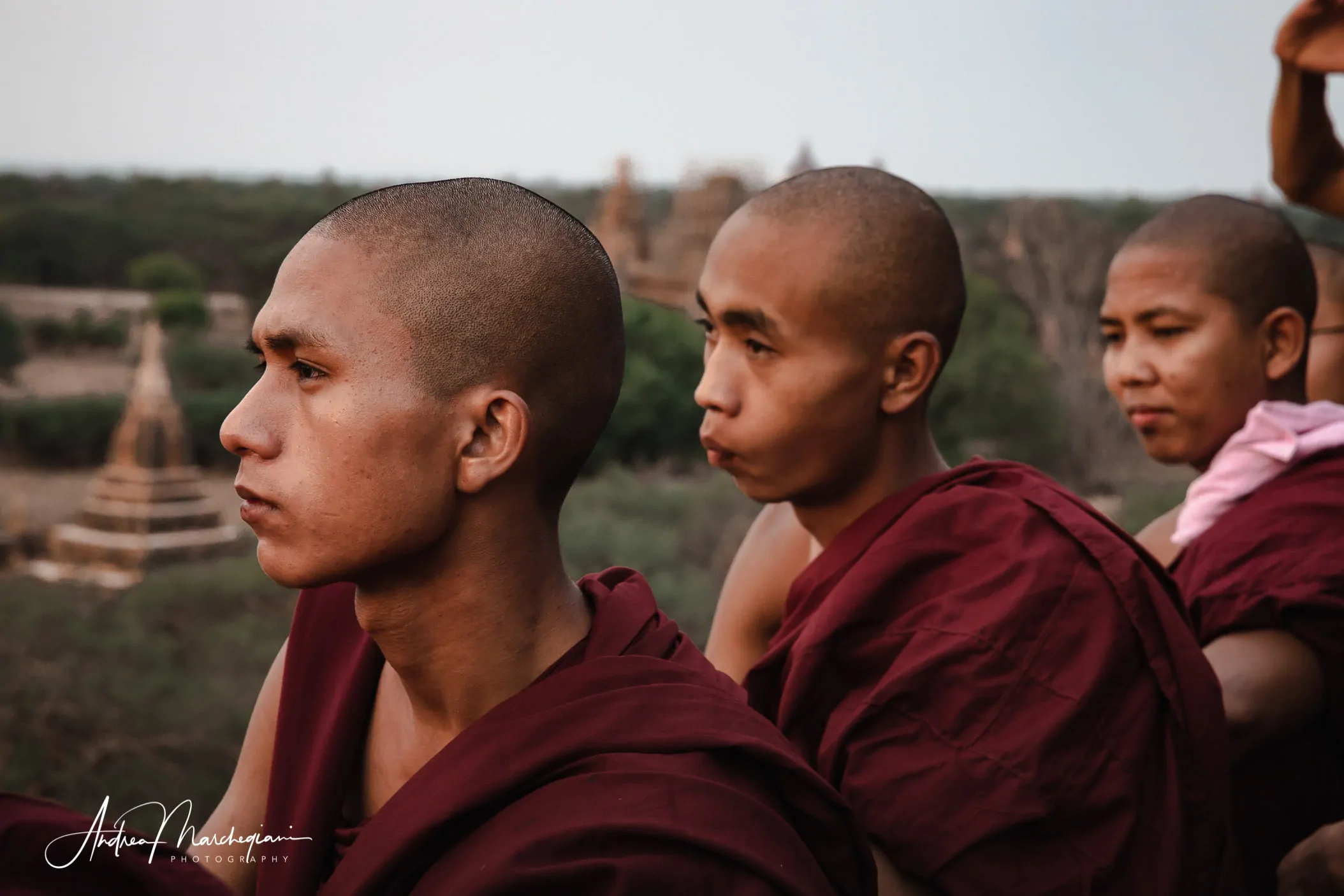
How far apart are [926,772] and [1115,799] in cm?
40

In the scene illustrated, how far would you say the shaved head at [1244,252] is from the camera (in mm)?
3414

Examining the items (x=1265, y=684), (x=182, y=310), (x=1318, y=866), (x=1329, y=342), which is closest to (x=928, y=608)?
(x=1265, y=684)

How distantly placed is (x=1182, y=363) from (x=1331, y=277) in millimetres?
1204

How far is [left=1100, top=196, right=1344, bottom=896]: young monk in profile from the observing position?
9.76 ft

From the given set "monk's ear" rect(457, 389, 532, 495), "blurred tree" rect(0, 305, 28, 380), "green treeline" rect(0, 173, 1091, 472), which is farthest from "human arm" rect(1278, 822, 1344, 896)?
"blurred tree" rect(0, 305, 28, 380)

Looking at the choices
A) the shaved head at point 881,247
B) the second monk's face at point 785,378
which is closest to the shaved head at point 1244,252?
the shaved head at point 881,247

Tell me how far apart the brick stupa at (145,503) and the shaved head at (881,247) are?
695cm

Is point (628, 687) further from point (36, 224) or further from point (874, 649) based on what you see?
point (36, 224)

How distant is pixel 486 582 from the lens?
1749 millimetres

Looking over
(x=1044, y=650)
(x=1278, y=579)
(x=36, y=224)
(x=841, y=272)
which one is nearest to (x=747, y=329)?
(x=841, y=272)

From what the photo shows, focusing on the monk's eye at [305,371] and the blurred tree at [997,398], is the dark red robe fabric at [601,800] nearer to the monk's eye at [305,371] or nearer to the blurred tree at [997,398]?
the monk's eye at [305,371]

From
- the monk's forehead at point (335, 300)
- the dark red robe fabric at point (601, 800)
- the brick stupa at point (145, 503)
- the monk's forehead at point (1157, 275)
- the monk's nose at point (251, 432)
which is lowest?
the brick stupa at point (145, 503)

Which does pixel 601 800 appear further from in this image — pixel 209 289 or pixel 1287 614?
pixel 209 289

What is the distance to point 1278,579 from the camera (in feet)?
9.94
